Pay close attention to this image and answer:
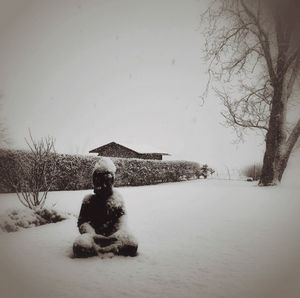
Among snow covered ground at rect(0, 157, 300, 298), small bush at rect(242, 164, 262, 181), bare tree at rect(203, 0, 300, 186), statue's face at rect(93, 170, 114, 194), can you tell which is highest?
bare tree at rect(203, 0, 300, 186)

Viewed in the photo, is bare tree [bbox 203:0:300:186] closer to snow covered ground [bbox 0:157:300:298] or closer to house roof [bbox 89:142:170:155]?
snow covered ground [bbox 0:157:300:298]

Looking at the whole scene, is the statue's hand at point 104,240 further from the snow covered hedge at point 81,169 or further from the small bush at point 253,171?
the small bush at point 253,171

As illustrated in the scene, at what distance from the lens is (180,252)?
3359 mm

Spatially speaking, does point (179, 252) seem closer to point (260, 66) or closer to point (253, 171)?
point (253, 171)

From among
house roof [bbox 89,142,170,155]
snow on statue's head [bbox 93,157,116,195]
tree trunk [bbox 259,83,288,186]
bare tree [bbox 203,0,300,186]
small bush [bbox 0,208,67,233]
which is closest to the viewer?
snow on statue's head [bbox 93,157,116,195]

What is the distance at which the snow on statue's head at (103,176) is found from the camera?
3416 millimetres

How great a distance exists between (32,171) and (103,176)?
100cm

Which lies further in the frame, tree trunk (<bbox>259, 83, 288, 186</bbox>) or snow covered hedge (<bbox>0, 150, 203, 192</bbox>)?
tree trunk (<bbox>259, 83, 288, 186</bbox>)

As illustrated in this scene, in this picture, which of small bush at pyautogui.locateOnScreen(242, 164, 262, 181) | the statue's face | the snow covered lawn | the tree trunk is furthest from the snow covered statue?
the tree trunk

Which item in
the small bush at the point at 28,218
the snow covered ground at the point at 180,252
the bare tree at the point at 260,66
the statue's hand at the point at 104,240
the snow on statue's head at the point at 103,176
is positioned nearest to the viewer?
the snow covered ground at the point at 180,252

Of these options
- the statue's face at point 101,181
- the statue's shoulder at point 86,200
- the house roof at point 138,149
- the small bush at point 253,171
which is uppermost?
the house roof at point 138,149

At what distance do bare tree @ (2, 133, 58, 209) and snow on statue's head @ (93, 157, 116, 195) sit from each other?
784 mm

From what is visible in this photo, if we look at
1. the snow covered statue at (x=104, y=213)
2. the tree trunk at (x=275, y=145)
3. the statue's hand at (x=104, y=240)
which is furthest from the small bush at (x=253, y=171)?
the statue's hand at (x=104, y=240)

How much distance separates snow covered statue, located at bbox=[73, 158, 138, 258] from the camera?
3.31 meters
